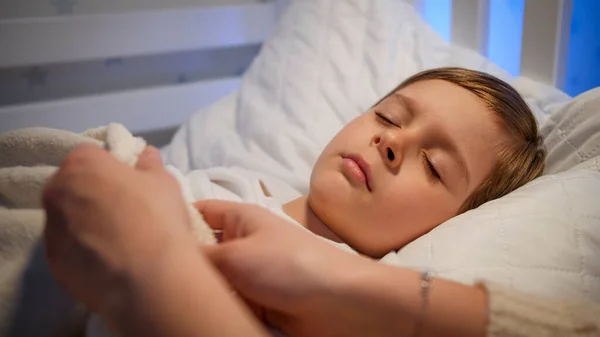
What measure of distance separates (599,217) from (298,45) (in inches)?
32.1

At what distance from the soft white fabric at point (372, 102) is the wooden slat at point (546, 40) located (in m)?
0.04

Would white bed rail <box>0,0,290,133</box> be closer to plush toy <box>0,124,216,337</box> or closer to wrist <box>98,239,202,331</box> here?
plush toy <box>0,124,216,337</box>

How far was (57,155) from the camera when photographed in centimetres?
70

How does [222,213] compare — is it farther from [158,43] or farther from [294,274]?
[158,43]

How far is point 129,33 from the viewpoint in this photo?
143 cm

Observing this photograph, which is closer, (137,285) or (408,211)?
(137,285)

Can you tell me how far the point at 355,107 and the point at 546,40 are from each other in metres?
0.39

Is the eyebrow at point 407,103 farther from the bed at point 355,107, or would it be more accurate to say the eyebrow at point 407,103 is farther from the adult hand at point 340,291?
the adult hand at point 340,291

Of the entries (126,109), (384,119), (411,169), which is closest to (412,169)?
(411,169)

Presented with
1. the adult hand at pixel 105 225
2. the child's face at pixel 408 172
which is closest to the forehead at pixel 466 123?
the child's face at pixel 408 172

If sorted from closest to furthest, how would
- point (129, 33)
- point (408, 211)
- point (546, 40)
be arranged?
point (408, 211) → point (546, 40) → point (129, 33)

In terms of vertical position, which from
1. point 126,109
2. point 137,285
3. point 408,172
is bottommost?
point 126,109

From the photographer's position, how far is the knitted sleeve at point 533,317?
49 cm

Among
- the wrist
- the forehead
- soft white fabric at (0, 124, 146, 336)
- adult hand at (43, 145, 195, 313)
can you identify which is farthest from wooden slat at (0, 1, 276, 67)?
the wrist
